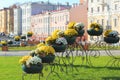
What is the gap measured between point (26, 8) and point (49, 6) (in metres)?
6.92

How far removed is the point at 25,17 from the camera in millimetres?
122375

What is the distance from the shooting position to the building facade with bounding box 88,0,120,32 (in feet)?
226

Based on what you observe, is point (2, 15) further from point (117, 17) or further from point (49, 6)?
point (117, 17)

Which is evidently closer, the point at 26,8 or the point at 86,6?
the point at 86,6

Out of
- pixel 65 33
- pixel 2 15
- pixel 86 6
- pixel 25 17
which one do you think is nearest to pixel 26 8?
pixel 25 17

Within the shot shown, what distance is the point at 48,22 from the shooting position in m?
98.8

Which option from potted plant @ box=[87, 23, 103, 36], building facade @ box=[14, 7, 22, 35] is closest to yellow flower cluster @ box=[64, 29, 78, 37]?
potted plant @ box=[87, 23, 103, 36]

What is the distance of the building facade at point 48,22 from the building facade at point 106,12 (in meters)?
9.16

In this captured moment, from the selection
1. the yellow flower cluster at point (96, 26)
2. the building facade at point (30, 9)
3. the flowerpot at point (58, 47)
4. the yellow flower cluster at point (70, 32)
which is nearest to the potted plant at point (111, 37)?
the yellow flower cluster at point (96, 26)

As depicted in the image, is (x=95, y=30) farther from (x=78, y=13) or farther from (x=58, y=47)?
(x=78, y=13)

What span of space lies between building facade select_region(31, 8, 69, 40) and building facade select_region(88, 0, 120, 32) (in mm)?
9162

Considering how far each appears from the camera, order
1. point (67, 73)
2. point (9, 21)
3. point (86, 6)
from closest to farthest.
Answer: point (67, 73) → point (86, 6) → point (9, 21)

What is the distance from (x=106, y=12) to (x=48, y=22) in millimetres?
28768

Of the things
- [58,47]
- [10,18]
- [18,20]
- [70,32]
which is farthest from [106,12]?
[10,18]
